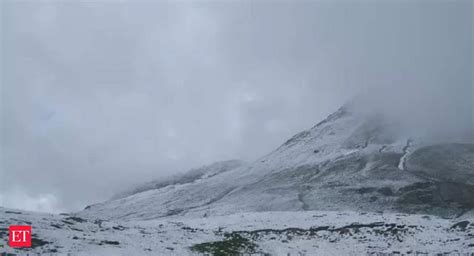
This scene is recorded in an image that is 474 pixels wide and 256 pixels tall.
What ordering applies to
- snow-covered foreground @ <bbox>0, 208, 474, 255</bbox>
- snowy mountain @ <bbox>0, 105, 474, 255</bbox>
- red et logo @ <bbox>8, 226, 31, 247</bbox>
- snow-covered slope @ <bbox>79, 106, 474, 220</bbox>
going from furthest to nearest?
snow-covered slope @ <bbox>79, 106, 474, 220</bbox>
snowy mountain @ <bbox>0, 105, 474, 255</bbox>
snow-covered foreground @ <bbox>0, 208, 474, 255</bbox>
red et logo @ <bbox>8, 226, 31, 247</bbox>

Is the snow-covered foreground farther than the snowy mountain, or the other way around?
the snowy mountain

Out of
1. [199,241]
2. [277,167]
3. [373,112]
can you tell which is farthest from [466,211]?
[373,112]

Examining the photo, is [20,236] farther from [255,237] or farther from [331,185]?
[331,185]

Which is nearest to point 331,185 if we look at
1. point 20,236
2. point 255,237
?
point 255,237

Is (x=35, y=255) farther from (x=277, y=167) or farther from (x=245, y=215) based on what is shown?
(x=277, y=167)

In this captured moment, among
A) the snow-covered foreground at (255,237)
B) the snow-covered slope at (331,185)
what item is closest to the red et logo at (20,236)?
the snow-covered foreground at (255,237)

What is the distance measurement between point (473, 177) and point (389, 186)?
16237 millimetres

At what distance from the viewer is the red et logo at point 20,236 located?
33.5m

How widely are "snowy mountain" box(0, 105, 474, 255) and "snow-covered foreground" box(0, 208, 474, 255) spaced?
10 cm

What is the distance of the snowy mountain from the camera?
136 ft

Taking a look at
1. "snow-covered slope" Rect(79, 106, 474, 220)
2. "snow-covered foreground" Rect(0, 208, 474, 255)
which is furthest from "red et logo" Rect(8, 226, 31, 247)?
"snow-covered slope" Rect(79, 106, 474, 220)

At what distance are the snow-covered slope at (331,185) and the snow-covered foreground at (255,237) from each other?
2659 centimetres

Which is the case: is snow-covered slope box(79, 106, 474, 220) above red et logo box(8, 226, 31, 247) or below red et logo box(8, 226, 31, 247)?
above

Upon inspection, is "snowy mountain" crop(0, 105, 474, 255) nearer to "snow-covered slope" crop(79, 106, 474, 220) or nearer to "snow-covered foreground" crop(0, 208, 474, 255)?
"snow-covered foreground" crop(0, 208, 474, 255)
